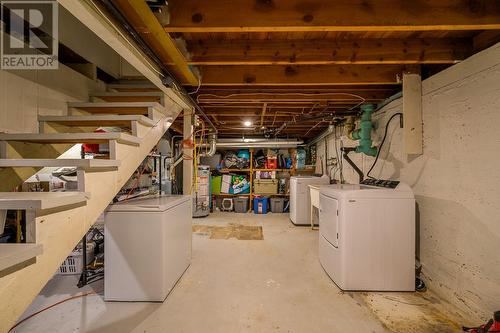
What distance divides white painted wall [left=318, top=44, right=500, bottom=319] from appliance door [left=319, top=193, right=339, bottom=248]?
2.93ft

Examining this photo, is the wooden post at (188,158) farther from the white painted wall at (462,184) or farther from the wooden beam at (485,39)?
the wooden beam at (485,39)

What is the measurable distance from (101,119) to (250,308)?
200 centimetres

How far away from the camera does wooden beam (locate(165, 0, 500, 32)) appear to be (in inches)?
57.2

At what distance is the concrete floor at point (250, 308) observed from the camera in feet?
5.57

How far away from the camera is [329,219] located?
246cm

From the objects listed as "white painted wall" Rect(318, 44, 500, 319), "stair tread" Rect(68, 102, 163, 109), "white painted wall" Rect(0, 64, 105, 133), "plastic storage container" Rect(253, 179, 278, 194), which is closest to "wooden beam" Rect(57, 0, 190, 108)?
"stair tread" Rect(68, 102, 163, 109)

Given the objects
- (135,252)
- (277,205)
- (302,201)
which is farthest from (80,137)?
(277,205)

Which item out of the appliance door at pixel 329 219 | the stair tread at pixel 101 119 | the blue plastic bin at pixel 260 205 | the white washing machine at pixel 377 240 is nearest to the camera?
the stair tread at pixel 101 119

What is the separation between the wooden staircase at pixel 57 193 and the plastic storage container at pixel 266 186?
407 cm

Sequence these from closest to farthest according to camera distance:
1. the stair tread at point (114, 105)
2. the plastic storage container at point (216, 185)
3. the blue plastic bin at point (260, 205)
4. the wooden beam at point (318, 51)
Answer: the wooden beam at point (318, 51) → the stair tread at point (114, 105) → the blue plastic bin at point (260, 205) → the plastic storage container at point (216, 185)

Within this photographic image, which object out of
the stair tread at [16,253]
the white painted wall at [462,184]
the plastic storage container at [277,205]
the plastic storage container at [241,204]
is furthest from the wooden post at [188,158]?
the plastic storage container at [277,205]

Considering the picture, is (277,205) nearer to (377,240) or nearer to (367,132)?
(367,132)

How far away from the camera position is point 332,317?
5.93 feet

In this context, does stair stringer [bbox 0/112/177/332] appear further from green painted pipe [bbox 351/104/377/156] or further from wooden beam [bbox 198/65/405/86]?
green painted pipe [bbox 351/104/377/156]
